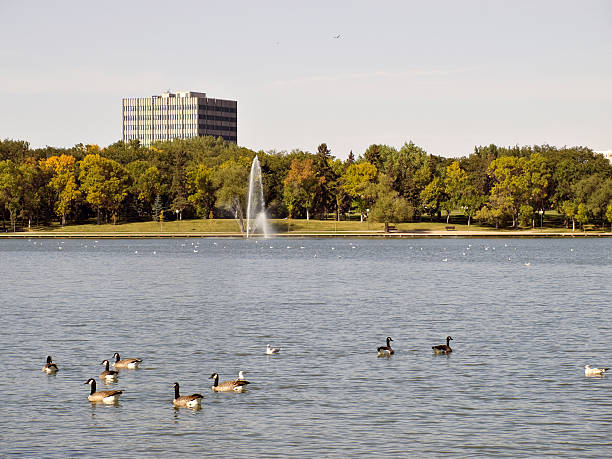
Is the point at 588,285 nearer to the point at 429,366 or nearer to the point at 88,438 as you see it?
the point at 429,366

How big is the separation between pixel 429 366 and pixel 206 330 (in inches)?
676

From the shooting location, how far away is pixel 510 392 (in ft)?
116

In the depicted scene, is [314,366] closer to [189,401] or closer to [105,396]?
[189,401]

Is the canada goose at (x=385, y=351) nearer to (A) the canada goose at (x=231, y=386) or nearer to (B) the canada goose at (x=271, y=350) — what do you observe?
(B) the canada goose at (x=271, y=350)

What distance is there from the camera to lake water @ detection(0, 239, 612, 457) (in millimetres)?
29156

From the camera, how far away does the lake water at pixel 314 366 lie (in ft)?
95.7

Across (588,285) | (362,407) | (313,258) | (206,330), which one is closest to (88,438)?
(362,407)

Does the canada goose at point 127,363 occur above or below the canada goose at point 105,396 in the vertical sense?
above

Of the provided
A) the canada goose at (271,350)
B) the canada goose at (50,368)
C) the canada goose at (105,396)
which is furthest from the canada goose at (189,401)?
the canada goose at (271,350)

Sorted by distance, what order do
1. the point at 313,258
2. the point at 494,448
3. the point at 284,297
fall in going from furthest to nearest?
the point at 313,258 → the point at 284,297 → the point at 494,448

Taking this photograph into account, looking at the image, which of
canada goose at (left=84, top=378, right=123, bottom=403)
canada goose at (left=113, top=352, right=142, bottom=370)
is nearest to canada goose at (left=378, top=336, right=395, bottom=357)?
canada goose at (left=113, top=352, right=142, bottom=370)

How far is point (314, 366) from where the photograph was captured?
134 ft

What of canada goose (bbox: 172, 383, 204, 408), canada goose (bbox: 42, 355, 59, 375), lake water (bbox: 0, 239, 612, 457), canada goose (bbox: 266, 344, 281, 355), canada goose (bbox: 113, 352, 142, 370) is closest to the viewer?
lake water (bbox: 0, 239, 612, 457)

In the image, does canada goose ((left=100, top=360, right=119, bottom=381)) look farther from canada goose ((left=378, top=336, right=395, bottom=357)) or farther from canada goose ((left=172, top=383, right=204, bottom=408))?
canada goose ((left=378, top=336, right=395, bottom=357))
